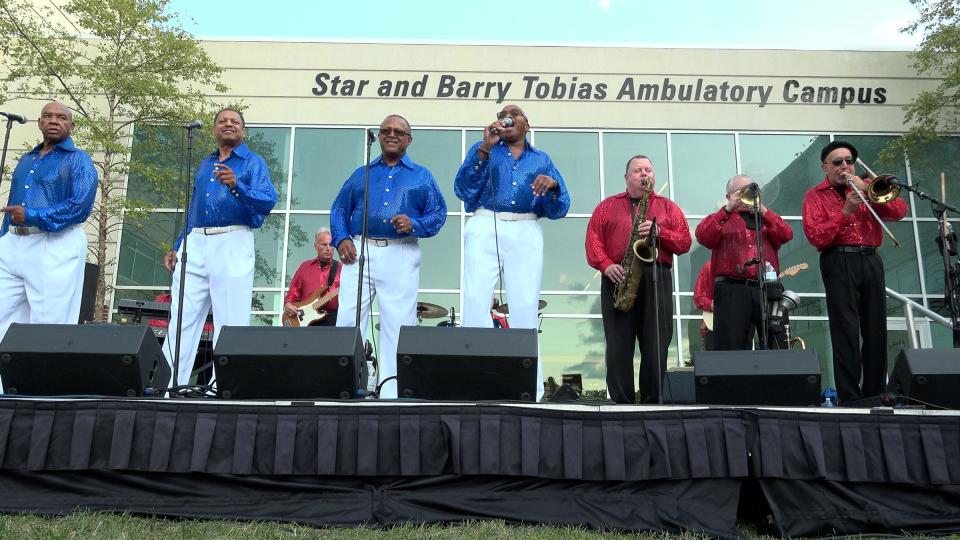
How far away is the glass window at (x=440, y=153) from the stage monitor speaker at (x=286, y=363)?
8830mm

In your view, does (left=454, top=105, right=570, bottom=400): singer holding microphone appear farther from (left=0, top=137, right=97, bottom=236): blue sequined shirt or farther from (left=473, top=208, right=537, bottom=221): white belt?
(left=0, top=137, right=97, bottom=236): blue sequined shirt

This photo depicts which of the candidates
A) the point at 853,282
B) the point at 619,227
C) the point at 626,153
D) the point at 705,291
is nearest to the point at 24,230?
the point at 619,227

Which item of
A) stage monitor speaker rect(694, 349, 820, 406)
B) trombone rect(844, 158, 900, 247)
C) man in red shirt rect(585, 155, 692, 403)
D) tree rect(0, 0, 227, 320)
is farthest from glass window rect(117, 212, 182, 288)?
stage monitor speaker rect(694, 349, 820, 406)

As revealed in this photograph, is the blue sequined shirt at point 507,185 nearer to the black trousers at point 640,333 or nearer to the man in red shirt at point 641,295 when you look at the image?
the man in red shirt at point 641,295

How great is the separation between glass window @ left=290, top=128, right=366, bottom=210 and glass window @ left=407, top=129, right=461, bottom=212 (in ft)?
2.62

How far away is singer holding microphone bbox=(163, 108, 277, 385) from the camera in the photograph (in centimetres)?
498

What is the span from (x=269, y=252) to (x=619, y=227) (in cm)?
789

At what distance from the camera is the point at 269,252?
39.4ft

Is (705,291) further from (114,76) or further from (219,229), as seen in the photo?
(114,76)

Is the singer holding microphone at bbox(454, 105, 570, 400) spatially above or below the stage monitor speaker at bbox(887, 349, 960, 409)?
above

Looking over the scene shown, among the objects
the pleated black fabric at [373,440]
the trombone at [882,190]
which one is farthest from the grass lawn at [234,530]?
the trombone at [882,190]

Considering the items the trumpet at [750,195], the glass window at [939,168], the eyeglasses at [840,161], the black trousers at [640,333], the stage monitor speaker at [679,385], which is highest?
the glass window at [939,168]

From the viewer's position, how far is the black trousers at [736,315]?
5.61 metres

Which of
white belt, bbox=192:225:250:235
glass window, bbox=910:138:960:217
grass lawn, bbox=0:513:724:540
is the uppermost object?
glass window, bbox=910:138:960:217
